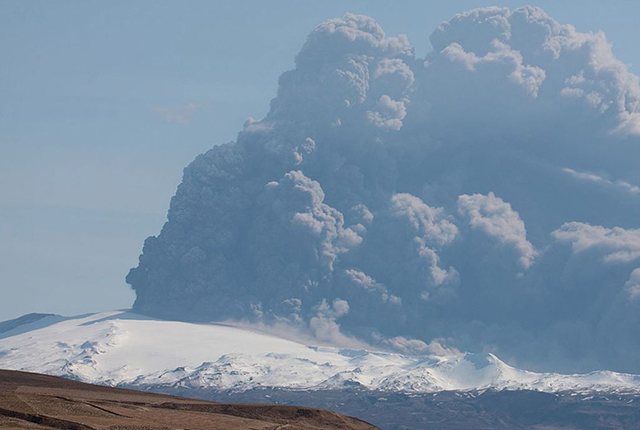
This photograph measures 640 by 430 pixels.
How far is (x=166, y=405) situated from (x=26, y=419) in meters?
20.0

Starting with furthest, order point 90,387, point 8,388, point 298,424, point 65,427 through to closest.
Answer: point 90,387, point 8,388, point 298,424, point 65,427

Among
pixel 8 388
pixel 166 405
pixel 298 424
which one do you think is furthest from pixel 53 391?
pixel 298 424

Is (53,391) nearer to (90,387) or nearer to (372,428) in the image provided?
(90,387)

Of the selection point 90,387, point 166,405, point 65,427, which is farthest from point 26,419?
point 90,387

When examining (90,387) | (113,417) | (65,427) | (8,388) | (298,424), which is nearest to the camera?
(65,427)

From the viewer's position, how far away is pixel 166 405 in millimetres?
→ 98688

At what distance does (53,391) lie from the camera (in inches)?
4161

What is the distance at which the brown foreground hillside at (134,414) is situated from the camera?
8031cm

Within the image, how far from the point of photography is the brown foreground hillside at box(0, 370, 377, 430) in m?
80.3

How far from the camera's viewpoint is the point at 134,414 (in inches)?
3489

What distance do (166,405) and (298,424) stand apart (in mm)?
10352

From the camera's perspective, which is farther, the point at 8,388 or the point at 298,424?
the point at 8,388

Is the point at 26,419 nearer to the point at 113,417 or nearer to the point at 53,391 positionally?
the point at 113,417

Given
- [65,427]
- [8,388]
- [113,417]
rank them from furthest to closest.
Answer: [8,388], [113,417], [65,427]
